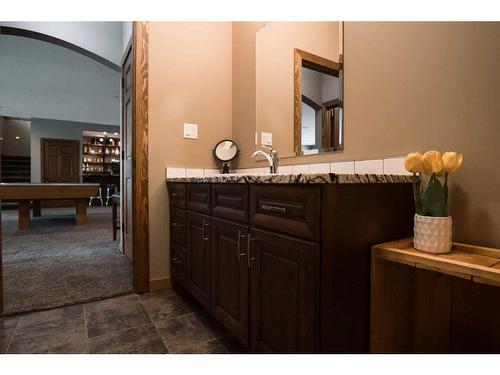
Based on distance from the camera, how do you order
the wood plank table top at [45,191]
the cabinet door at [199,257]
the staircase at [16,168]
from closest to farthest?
the cabinet door at [199,257]
the wood plank table top at [45,191]
the staircase at [16,168]

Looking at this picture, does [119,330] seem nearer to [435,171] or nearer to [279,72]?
[435,171]

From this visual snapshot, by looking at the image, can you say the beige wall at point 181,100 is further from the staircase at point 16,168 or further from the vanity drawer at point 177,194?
the staircase at point 16,168

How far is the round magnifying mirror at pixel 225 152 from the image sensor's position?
7.41 feet

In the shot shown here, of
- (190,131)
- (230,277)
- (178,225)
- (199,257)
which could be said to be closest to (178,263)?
(178,225)

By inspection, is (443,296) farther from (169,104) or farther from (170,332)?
(169,104)

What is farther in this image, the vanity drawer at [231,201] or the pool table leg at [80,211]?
the pool table leg at [80,211]

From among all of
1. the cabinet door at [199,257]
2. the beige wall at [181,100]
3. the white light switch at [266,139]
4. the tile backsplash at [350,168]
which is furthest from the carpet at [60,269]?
the white light switch at [266,139]

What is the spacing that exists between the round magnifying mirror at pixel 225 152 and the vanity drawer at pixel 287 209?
3.79ft

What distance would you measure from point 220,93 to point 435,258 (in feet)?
6.33

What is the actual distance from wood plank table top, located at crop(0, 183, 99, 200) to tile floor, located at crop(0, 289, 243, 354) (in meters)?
3.58

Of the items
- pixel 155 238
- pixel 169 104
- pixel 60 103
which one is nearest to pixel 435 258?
pixel 155 238

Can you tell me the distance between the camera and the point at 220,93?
2.30 metres

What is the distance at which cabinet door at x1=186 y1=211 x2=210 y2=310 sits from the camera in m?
1.50
